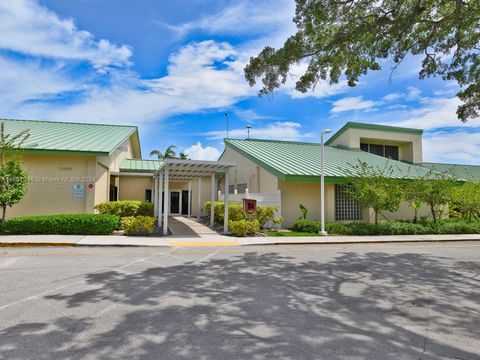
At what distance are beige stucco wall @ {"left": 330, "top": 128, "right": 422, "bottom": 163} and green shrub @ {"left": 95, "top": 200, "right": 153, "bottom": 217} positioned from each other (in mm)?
17151

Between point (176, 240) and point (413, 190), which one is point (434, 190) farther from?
point (176, 240)

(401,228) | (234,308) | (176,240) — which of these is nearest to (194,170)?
(176,240)

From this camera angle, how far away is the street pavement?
13.0ft

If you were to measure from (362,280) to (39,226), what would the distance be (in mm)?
11980

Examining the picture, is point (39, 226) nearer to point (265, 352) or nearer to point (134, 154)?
point (265, 352)

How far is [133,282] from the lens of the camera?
270 inches

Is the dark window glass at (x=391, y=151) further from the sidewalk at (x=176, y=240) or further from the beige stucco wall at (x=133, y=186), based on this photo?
the beige stucco wall at (x=133, y=186)

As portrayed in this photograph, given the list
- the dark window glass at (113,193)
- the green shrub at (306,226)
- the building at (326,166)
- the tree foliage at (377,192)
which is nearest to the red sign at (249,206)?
the building at (326,166)

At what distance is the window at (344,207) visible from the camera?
63.4 feet

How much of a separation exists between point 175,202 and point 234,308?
73.5 feet

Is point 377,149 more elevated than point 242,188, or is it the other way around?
point 377,149

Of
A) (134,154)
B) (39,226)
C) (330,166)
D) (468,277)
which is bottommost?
(468,277)

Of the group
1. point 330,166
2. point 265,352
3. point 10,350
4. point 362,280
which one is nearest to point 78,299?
point 10,350

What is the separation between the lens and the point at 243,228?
48.4ft
